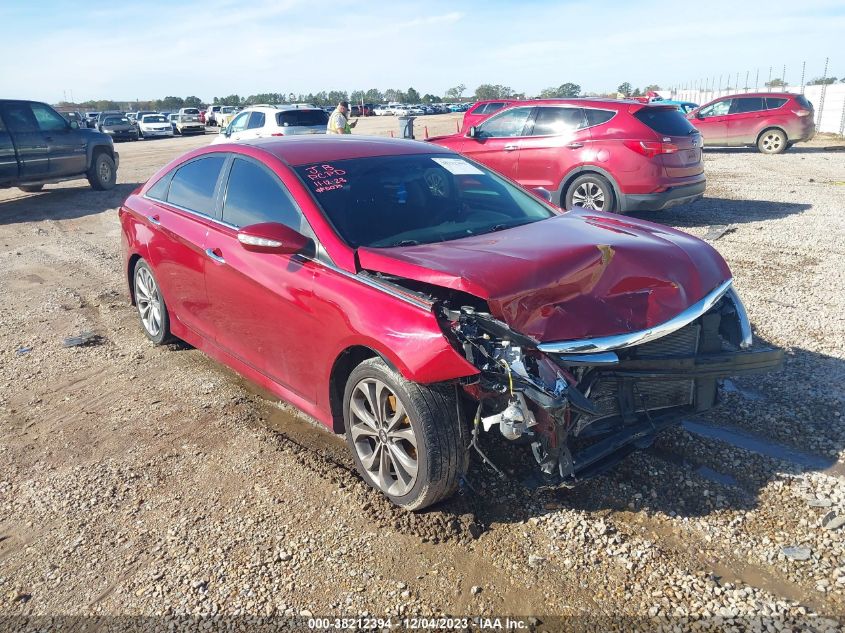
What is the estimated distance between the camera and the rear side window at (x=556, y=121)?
9.90 metres

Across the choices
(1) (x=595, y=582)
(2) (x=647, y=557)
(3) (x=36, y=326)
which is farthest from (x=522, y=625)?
(3) (x=36, y=326)

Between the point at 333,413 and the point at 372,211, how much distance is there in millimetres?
1175

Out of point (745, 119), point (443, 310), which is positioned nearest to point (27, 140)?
point (443, 310)

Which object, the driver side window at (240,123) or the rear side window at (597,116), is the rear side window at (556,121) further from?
the driver side window at (240,123)

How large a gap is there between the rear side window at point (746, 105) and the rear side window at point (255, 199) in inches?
763

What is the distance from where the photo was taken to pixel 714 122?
66.4 ft

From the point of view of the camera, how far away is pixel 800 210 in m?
10.8

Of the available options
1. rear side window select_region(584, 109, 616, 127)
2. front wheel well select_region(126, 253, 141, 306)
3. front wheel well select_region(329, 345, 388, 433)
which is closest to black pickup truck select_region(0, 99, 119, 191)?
front wheel well select_region(126, 253, 141, 306)

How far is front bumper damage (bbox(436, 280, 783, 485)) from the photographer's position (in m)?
2.89

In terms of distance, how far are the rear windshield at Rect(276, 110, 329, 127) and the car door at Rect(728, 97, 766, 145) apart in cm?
1205

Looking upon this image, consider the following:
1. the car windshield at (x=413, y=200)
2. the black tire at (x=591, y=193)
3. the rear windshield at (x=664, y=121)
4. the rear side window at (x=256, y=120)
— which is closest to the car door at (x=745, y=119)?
the rear windshield at (x=664, y=121)

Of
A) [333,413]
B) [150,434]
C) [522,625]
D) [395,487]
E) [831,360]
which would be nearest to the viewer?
[522,625]

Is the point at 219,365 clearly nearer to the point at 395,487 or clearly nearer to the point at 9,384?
the point at 9,384

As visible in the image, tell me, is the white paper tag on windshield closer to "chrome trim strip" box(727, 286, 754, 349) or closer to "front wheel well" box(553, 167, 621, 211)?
"chrome trim strip" box(727, 286, 754, 349)
